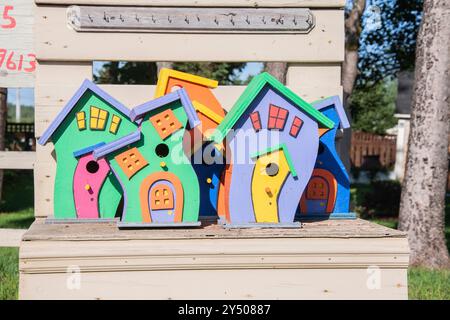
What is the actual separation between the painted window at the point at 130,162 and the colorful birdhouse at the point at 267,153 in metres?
0.40

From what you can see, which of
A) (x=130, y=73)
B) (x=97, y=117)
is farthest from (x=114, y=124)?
(x=130, y=73)

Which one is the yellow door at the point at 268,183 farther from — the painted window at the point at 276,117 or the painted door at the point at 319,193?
the painted door at the point at 319,193

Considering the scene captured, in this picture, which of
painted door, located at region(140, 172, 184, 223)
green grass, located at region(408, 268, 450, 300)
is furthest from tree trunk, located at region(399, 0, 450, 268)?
painted door, located at region(140, 172, 184, 223)

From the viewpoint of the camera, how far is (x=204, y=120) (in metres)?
2.94

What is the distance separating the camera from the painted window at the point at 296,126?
8.80 ft

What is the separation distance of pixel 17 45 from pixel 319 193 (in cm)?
195

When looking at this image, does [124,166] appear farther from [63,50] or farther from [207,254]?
[63,50]

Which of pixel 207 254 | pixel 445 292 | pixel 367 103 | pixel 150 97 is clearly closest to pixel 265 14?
pixel 150 97

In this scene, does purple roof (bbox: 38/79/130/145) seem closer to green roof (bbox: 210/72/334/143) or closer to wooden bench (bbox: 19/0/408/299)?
wooden bench (bbox: 19/0/408/299)

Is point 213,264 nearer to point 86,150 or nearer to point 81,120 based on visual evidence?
point 86,150

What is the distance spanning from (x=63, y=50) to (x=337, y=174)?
170 centimetres

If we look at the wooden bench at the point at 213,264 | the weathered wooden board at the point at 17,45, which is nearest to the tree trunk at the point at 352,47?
the weathered wooden board at the point at 17,45

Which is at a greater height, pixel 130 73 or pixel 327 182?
pixel 130 73

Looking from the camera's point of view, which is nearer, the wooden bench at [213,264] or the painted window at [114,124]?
the wooden bench at [213,264]
